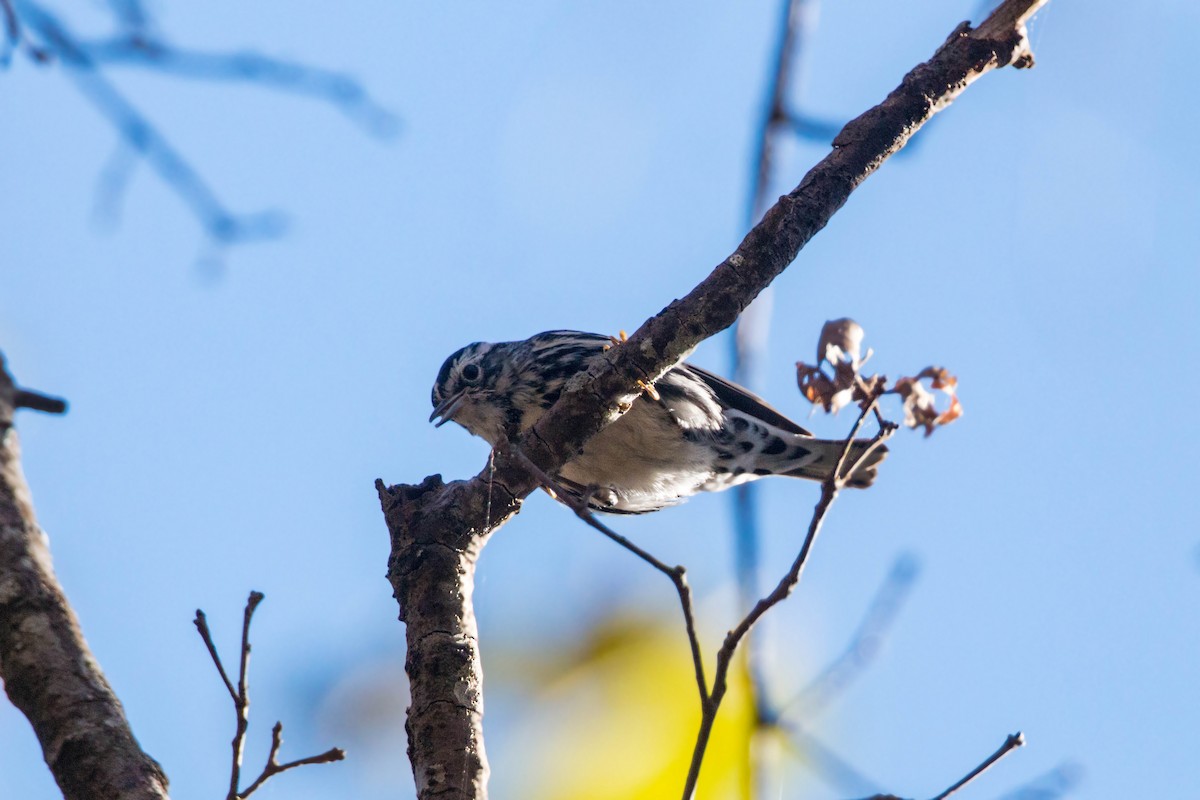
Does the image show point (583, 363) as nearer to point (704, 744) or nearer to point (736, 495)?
point (736, 495)

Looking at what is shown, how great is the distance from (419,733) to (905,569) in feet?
5.21

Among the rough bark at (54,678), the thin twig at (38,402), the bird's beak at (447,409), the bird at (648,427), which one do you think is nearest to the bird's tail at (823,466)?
the bird at (648,427)

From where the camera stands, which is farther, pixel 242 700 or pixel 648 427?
pixel 648 427

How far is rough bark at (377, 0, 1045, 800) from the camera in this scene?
3305 millimetres

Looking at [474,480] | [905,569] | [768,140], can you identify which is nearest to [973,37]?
[768,140]

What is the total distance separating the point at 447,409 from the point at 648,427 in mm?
1183

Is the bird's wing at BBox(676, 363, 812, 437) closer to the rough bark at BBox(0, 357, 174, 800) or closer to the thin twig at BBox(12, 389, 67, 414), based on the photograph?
the rough bark at BBox(0, 357, 174, 800)

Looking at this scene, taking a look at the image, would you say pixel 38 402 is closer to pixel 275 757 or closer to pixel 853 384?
pixel 275 757

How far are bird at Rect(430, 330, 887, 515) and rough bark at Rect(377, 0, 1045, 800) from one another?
1.46 metres

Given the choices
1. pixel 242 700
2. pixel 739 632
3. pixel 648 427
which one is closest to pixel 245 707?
pixel 242 700

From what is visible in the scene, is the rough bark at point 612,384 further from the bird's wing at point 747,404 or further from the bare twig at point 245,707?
the bird's wing at point 747,404

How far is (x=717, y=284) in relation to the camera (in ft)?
11.2

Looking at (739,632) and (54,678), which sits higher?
(54,678)

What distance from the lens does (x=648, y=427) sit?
211 inches
